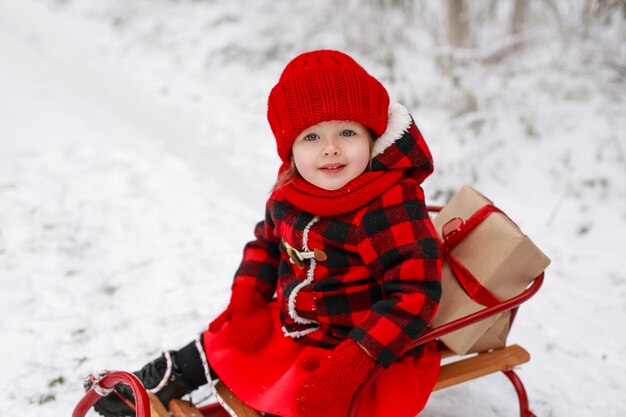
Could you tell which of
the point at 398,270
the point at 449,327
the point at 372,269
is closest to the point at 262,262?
the point at 372,269

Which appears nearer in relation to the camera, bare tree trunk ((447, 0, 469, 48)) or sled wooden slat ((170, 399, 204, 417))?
sled wooden slat ((170, 399, 204, 417))

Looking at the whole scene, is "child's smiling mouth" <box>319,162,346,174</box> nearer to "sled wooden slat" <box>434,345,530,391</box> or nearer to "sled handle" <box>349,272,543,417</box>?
"sled handle" <box>349,272,543,417</box>

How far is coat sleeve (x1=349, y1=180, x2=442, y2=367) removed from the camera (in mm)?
1644

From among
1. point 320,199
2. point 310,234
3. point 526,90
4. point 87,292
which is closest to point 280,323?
point 310,234

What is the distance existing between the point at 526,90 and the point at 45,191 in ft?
12.6

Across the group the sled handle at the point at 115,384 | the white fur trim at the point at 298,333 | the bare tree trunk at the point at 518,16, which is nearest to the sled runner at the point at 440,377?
the sled handle at the point at 115,384

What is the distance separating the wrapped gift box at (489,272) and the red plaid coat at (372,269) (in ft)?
0.85

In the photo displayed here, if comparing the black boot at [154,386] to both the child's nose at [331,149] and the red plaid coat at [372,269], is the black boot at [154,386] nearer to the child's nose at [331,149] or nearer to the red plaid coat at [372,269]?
the red plaid coat at [372,269]

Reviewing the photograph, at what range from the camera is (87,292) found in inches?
118

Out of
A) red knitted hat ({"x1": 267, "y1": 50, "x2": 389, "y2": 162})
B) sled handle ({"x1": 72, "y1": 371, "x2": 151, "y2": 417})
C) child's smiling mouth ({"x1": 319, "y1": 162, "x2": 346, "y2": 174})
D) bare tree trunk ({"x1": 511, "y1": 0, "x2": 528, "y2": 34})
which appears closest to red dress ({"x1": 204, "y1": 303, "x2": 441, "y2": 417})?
sled handle ({"x1": 72, "y1": 371, "x2": 151, "y2": 417})

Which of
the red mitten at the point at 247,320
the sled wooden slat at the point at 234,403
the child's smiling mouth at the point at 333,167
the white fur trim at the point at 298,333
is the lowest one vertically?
the sled wooden slat at the point at 234,403

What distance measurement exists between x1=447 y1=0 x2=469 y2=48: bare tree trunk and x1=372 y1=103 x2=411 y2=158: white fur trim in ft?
11.1

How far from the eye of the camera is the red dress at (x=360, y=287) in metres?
1.66

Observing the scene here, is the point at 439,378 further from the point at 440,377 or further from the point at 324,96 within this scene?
the point at 324,96
